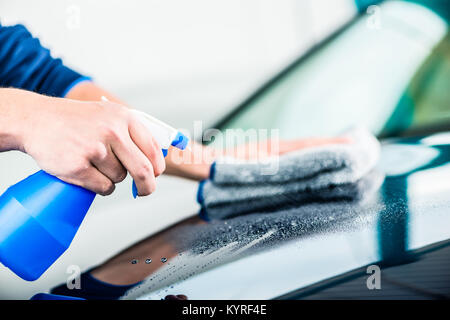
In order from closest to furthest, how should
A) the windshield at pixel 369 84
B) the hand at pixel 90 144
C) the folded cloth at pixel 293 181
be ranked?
the hand at pixel 90 144, the folded cloth at pixel 293 181, the windshield at pixel 369 84

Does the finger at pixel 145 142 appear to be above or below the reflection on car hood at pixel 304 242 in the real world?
above

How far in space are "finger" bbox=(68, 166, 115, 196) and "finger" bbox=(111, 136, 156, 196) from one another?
3cm

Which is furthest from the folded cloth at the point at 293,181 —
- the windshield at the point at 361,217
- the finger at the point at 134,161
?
the finger at the point at 134,161

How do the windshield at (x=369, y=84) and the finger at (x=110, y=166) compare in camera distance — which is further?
the windshield at (x=369, y=84)

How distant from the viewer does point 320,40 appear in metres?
1.10

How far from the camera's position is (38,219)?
0.40 meters

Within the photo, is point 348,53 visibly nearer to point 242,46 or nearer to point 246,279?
point 246,279

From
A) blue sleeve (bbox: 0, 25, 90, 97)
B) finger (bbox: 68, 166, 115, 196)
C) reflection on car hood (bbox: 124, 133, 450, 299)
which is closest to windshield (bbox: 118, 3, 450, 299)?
reflection on car hood (bbox: 124, 133, 450, 299)

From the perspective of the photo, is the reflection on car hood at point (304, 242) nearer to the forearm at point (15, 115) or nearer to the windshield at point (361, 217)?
the windshield at point (361, 217)

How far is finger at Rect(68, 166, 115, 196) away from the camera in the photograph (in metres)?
0.39

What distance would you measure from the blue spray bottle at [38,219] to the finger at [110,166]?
0.13ft

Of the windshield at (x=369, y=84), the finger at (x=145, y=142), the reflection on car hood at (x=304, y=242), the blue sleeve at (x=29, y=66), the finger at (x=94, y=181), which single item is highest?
the windshield at (x=369, y=84)

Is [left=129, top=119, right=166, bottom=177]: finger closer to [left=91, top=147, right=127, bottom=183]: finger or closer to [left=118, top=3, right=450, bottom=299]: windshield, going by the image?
[left=91, top=147, right=127, bottom=183]: finger

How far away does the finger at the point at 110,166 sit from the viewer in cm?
38
